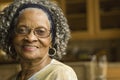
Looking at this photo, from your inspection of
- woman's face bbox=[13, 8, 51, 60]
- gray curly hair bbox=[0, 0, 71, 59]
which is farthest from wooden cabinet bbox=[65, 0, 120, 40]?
woman's face bbox=[13, 8, 51, 60]

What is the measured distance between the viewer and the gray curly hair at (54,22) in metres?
0.87

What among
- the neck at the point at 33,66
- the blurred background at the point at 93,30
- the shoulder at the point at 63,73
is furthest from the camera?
the blurred background at the point at 93,30

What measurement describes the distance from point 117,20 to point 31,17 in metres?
3.27

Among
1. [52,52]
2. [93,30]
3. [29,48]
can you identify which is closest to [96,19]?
[93,30]

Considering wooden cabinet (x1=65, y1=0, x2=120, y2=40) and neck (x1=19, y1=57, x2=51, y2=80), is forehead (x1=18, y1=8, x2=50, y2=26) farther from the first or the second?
wooden cabinet (x1=65, y1=0, x2=120, y2=40)

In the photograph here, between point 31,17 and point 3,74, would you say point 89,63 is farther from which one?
point 31,17

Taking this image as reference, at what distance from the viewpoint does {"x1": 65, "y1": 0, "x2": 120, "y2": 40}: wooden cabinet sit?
3934 millimetres

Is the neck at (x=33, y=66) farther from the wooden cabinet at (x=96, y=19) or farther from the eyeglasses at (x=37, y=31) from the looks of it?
the wooden cabinet at (x=96, y=19)

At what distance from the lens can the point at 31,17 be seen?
812mm

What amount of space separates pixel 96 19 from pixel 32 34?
317cm

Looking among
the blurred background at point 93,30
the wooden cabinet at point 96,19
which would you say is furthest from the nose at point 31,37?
the wooden cabinet at point 96,19

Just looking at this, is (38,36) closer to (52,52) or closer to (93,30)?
(52,52)

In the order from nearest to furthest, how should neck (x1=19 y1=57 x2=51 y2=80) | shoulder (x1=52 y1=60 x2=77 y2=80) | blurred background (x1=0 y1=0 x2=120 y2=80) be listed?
shoulder (x1=52 y1=60 x2=77 y2=80) → neck (x1=19 y1=57 x2=51 y2=80) → blurred background (x1=0 y1=0 x2=120 y2=80)

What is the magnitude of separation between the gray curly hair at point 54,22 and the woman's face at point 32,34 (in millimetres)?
43
